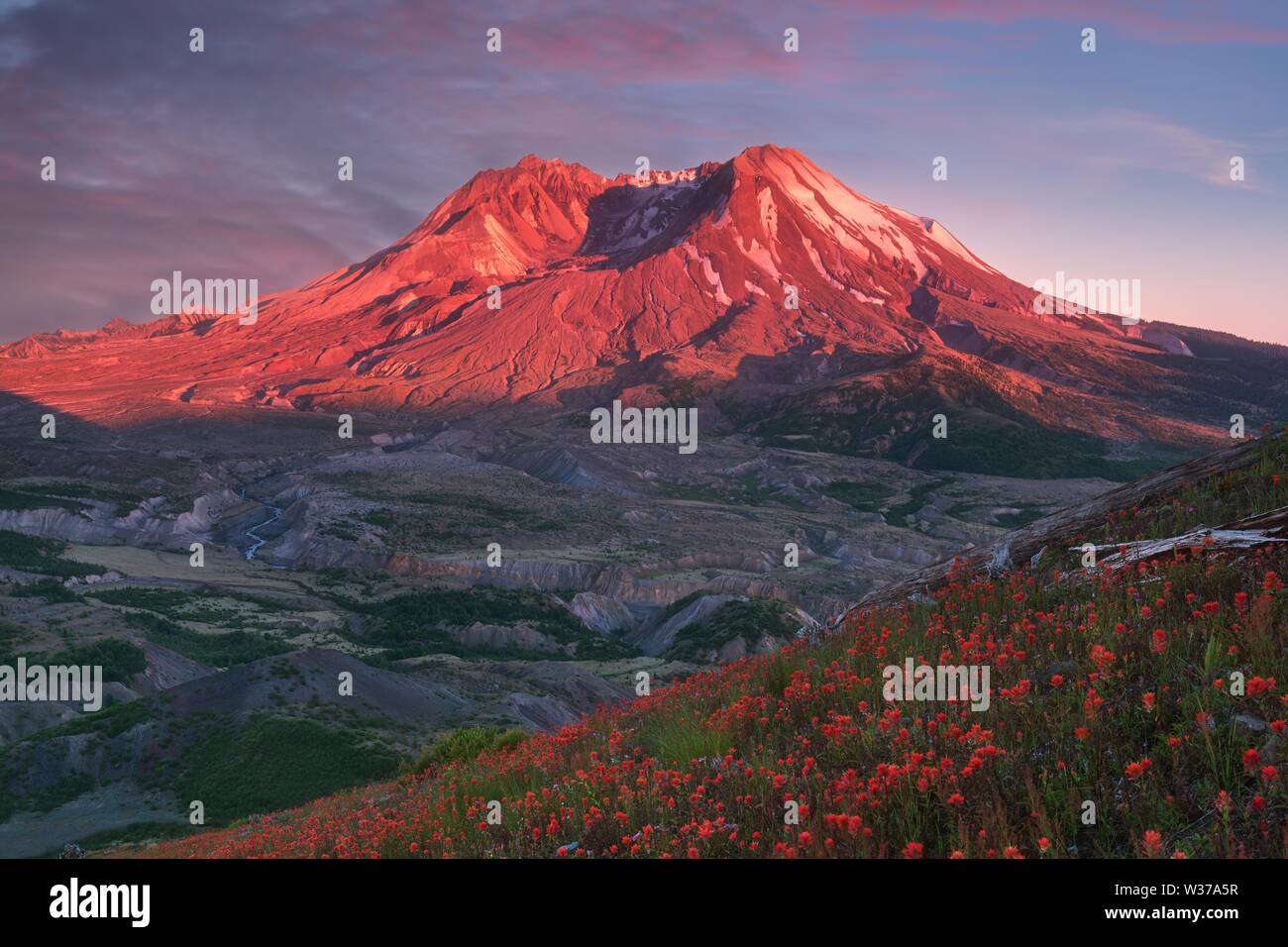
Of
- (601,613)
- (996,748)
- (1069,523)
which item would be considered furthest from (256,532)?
(996,748)

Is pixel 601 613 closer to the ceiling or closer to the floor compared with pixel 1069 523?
closer to the floor

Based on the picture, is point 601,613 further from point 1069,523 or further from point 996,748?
point 996,748

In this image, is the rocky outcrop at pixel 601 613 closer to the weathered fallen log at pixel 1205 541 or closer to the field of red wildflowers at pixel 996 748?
the field of red wildflowers at pixel 996 748

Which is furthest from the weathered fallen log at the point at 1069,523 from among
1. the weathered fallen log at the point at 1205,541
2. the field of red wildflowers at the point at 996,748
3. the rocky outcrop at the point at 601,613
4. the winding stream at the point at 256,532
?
the winding stream at the point at 256,532

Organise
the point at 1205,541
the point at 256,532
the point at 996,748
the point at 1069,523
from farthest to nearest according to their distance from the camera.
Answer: the point at 256,532 → the point at 1069,523 → the point at 1205,541 → the point at 996,748

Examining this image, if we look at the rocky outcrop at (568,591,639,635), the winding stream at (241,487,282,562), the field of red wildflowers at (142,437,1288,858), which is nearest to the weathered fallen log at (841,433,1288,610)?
the field of red wildflowers at (142,437,1288,858)
